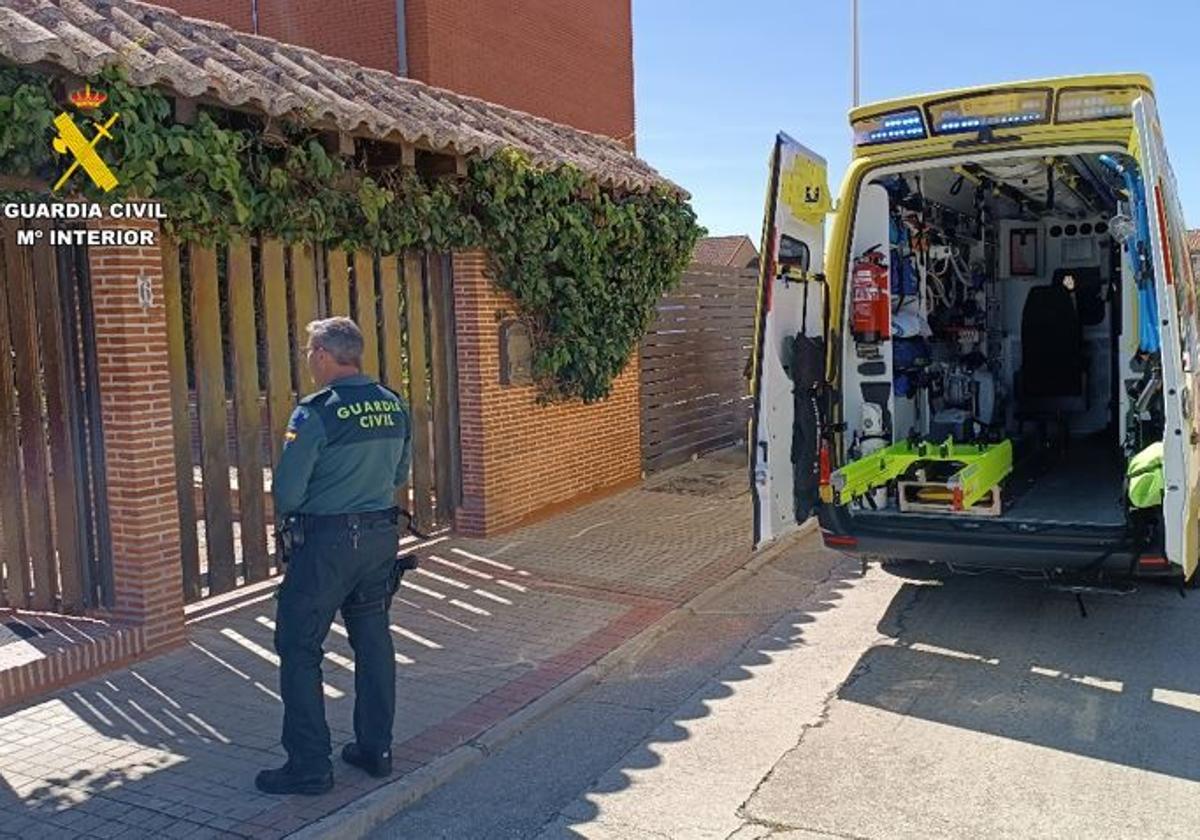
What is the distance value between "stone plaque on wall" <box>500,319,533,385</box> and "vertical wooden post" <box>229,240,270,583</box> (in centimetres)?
247

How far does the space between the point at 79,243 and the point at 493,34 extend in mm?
9821

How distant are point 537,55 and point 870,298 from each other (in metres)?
10.4

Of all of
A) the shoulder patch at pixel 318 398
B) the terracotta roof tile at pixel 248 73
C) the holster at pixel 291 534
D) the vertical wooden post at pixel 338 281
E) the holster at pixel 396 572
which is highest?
the terracotta roof tile at pixel 248 73

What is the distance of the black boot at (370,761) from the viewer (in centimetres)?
440

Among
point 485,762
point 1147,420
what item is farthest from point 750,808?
point 1147,420

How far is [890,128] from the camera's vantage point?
612 cm

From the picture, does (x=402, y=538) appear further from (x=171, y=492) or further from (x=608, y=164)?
(x=608, y=164)

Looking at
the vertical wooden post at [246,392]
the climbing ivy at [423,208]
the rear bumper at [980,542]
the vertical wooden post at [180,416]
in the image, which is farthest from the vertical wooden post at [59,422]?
the rear bumper at [980,542]

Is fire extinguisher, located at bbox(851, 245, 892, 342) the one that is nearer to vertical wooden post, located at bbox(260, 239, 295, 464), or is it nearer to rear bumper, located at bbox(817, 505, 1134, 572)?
rear bumper, located at bbox(817, 505, 1134, 572)

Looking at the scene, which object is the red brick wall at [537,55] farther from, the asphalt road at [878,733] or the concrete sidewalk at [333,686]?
the asphalt road at [878,733]

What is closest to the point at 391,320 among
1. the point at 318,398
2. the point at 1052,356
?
the point at 318,398

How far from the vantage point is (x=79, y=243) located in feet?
19.6

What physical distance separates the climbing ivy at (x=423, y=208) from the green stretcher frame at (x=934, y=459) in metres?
3.58

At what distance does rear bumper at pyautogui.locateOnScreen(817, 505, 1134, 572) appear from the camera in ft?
18.1
